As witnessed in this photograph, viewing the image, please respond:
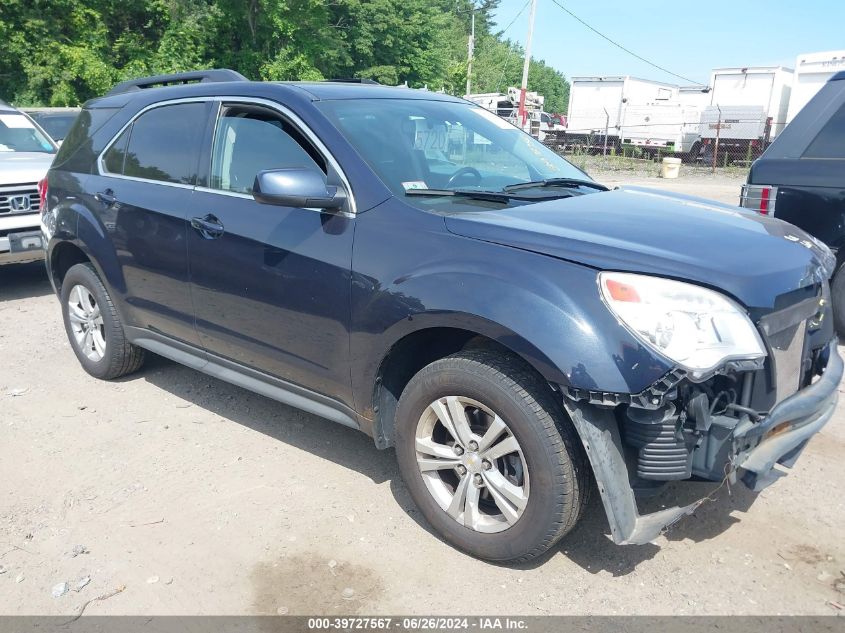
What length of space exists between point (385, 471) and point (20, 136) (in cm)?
726

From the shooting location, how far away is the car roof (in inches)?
146

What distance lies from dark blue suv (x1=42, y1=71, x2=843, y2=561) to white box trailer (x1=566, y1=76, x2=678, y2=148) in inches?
1134

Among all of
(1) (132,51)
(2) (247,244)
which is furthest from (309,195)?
A: (1) (132,51)

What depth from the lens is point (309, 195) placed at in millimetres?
3184

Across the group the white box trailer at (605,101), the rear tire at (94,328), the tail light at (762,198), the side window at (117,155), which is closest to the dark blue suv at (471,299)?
the side window at (117,155)

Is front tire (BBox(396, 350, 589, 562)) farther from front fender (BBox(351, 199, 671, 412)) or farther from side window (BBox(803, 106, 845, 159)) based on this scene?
side window (BBox(803, 106, 845, 159))

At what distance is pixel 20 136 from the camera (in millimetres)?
8695

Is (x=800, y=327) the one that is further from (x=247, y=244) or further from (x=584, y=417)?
(x=247, y=244)

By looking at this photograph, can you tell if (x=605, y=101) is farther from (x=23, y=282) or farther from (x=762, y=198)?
(x=762, y=198)

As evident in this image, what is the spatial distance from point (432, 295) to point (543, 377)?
547 millimetres

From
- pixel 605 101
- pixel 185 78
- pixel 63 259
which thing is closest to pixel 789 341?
pixel 185 78

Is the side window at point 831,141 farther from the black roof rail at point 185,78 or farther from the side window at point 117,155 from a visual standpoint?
the side window at point 117,155

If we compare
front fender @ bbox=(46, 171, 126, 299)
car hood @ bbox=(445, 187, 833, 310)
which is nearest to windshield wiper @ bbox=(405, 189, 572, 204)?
car hood @ bbox=(445, 187, 833, 310)

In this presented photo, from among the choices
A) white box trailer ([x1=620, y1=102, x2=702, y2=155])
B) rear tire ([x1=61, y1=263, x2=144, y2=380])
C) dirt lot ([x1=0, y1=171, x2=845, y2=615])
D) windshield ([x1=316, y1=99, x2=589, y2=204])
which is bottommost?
dirt lot ([x1=0, y1=171, x2=845, y2=615])
